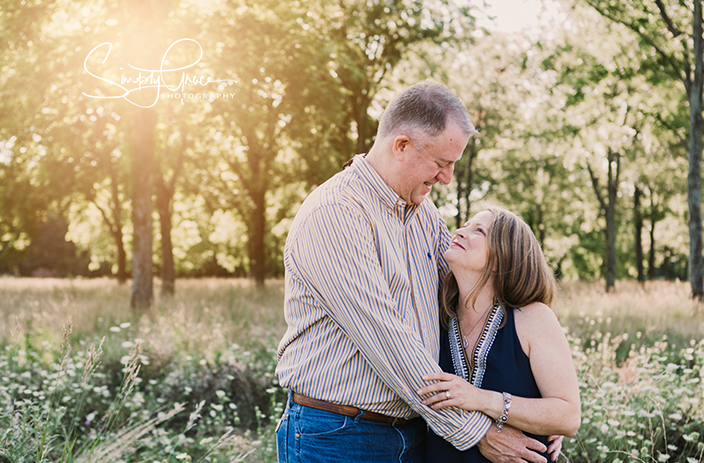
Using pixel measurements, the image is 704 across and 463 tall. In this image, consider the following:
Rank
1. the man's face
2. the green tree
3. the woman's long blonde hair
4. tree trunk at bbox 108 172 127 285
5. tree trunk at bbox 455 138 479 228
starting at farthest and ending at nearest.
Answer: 1. tree trunk at bbox 455 138 479 228
2. tree trunk at bbox 108 172 127 285
3. the green tree
4. the woman's long blonde hair
5. the man's face

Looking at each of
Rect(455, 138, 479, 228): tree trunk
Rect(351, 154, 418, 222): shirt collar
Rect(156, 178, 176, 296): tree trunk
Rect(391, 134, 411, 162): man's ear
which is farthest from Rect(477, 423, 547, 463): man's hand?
Rect(455, 138, 479, 228): tree trunk

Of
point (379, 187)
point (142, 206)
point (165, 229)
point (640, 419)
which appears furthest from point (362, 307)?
point (165, 229)

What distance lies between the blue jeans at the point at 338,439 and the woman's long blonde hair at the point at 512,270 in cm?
62

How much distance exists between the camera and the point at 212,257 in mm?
34438

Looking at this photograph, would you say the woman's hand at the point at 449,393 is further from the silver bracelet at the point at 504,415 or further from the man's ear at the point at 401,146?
the man's ear at the point at 401,146

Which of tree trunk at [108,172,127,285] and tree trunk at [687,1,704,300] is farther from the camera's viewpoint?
tree trunk at [108,172,127,285]

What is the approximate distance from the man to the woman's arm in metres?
0.05

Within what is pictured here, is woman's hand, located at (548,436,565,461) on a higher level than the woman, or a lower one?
lower

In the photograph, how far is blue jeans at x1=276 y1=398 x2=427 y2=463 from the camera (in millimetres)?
2135

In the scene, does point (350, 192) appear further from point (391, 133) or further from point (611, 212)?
point (611, 212)

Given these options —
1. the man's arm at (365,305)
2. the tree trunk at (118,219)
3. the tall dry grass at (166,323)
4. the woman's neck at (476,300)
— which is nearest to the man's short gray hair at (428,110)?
the man's arm at (365,305)

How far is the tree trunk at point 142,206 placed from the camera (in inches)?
373

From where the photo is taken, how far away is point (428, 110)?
2176 mm

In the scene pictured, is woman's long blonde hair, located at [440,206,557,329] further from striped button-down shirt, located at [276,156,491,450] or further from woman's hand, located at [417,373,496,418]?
woman's hand, located at [417,373,496,418]
